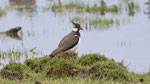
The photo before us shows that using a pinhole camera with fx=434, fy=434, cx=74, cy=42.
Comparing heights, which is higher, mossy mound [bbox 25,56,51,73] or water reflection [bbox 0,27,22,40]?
mossy mound [bbox 25,56,51,73]

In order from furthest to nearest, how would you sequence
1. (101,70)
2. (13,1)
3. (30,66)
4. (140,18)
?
(13,1) → (140,18) → (30,66) → (101,70)

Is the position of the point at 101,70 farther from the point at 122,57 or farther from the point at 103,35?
the point at 103,35

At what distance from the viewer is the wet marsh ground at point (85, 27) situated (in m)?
14.2

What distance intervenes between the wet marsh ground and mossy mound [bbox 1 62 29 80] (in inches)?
82.1

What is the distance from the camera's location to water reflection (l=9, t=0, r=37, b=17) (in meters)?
22.6

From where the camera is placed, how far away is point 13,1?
25094 mm

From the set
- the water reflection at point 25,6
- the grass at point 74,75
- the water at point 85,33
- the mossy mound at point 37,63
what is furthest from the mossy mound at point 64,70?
the water reflection at point 25,6

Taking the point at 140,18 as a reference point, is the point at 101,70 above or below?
above

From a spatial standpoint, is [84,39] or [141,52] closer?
[141,52]

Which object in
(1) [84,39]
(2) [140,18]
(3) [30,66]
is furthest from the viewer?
(2) [140,18]

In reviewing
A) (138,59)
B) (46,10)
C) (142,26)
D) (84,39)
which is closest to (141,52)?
(138,59)

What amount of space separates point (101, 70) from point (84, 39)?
24.6 feet

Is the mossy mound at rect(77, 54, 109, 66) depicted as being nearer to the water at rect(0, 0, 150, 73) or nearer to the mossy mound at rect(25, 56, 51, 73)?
the mossy mound at rect(25, 56, 51, 73)

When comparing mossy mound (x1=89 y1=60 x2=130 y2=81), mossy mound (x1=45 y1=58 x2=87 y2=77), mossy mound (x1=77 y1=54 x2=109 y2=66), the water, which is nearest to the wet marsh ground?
the water
